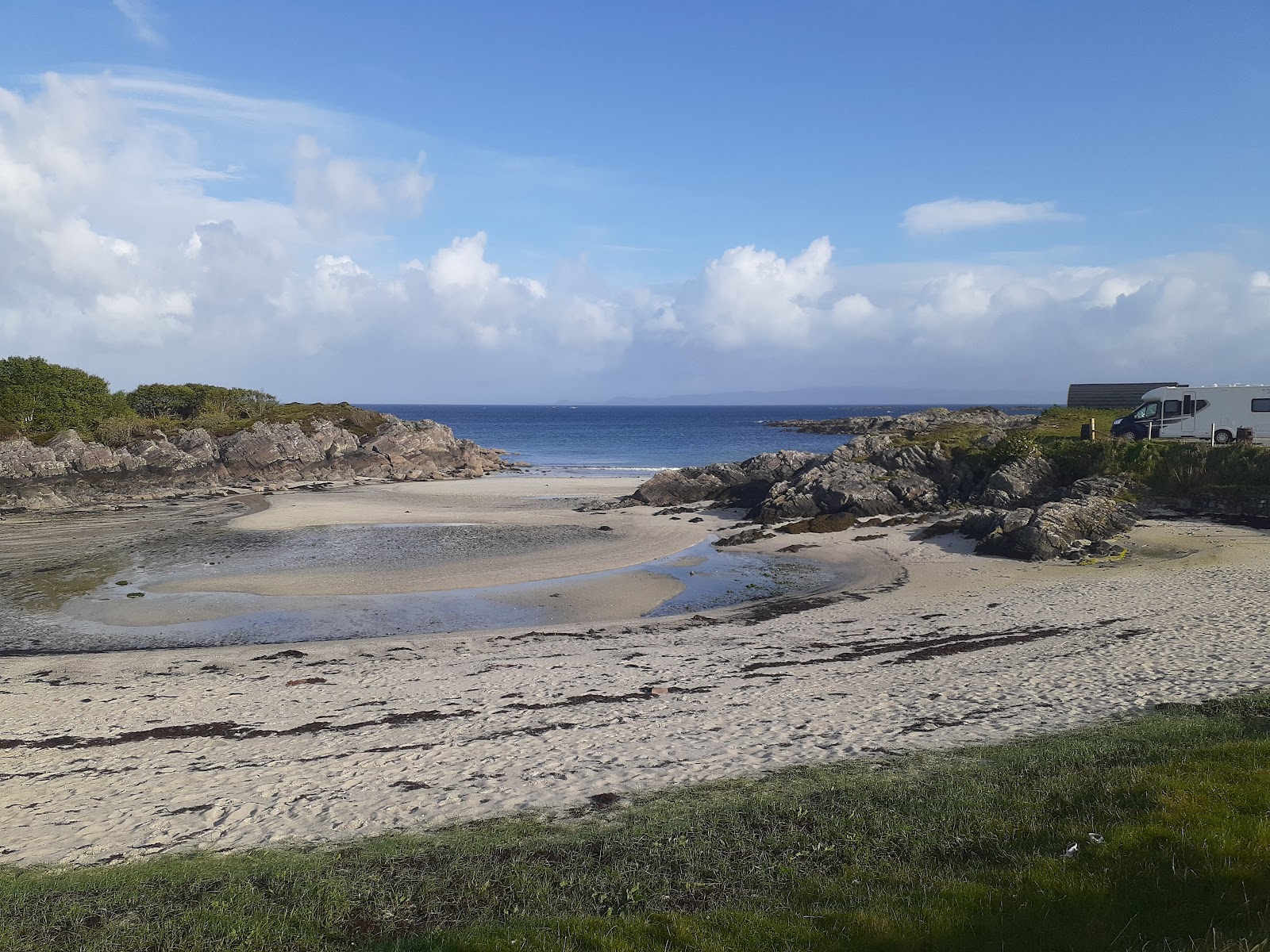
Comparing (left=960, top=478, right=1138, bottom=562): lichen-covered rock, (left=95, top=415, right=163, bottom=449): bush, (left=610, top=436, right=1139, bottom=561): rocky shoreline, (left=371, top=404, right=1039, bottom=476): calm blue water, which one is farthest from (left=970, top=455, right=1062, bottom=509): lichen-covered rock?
(left=95, top=415, right=163, bottom=449): bush

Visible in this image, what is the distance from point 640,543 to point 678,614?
12.4 m

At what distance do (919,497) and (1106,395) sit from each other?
104 feet

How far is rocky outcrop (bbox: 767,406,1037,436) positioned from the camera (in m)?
71.9

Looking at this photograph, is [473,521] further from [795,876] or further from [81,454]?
[795,876]

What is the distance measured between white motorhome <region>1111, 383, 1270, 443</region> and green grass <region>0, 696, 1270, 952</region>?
116ft

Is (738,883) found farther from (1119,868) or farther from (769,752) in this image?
(769,752)

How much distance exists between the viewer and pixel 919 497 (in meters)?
40.5

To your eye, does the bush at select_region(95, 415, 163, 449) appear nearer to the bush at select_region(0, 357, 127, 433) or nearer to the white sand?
the bush at select_region(0, 357, 127, 433)

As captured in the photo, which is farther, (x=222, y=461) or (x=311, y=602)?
(x=222, y=461)

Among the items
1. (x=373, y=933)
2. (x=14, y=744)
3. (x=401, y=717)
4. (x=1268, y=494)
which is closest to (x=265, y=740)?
(x=401, y=717)

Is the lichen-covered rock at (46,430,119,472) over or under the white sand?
over

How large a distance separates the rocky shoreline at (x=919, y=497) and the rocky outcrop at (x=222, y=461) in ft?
97.1

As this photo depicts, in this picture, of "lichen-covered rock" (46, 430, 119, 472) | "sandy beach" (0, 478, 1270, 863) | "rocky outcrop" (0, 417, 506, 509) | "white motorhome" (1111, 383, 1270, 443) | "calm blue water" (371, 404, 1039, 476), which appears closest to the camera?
"sandy beach" (0, 478, 1270, 863)

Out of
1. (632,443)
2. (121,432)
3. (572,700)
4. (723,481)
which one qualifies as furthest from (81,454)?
(632,443)
